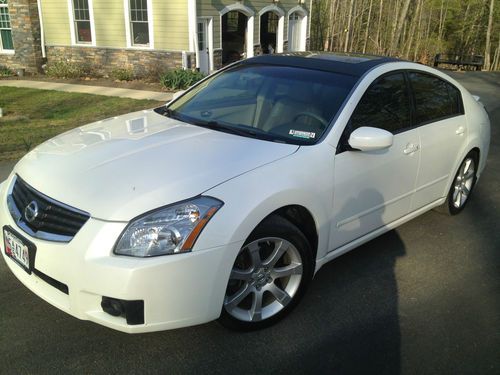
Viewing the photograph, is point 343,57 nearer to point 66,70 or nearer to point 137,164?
point 137,164

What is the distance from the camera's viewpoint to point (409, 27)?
3122 centimetres

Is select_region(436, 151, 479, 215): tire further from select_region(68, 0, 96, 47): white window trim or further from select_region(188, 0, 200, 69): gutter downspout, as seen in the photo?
select_region(68, 0, 96, 47): white window trim

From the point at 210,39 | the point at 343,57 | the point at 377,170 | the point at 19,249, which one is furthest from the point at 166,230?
the point at 210,39

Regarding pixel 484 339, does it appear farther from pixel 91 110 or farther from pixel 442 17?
pixel 442 17

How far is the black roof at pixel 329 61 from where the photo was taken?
3.71 meters

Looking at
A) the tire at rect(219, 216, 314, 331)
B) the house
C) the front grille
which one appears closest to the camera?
the front grille

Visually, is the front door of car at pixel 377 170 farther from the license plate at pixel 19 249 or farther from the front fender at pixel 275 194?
the license plate at pixel 19 249

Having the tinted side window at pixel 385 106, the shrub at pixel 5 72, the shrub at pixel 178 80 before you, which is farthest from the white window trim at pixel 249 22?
the tinted side window at pixel 385 106

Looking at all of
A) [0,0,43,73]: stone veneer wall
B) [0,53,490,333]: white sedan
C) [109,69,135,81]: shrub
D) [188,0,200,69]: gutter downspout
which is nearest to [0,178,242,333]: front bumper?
[0,53,490,333]: white sedan

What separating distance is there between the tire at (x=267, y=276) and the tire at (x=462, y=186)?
2296 millimetres

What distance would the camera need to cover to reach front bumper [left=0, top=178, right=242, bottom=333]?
2.44 m

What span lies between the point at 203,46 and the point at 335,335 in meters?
13.8

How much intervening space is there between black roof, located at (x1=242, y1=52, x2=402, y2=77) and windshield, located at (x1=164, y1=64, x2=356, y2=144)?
0.06 metres

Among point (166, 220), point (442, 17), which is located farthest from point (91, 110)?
point (442, 17)
